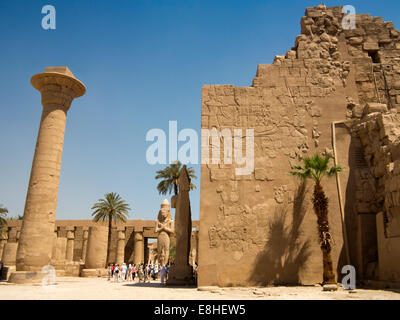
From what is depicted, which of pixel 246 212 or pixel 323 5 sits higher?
pixel 323 5

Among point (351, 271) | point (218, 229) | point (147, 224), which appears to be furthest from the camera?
point (147, 224)

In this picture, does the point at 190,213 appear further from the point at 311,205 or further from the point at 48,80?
the point at 48,80

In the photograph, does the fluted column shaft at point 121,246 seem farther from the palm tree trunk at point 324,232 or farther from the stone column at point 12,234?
the palm tree trunk at point 324,232

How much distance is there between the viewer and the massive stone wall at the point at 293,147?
10.3m

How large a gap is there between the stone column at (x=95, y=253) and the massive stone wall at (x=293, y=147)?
1085cm

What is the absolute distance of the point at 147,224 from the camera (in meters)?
32.4

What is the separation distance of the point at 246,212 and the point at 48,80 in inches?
374

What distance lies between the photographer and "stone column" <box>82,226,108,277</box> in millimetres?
19312

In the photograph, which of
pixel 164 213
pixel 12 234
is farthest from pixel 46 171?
pixel 12 234

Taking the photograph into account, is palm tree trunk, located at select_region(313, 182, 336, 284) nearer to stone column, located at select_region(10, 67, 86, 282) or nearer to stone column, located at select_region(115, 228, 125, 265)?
stone column, located at select_region(10, 67, 86, 282)

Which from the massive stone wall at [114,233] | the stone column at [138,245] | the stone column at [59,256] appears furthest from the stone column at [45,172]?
the massive stone wall at [114,233]
